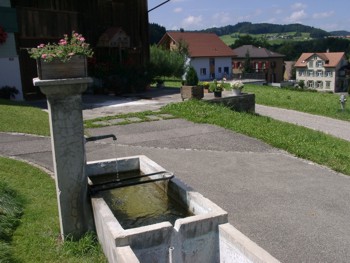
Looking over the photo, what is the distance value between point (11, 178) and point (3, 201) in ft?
5.46

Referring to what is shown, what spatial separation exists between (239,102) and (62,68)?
45.5 ft

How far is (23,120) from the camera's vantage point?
13.2 metres

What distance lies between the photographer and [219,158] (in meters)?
10.2

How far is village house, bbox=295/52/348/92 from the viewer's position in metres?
84.7

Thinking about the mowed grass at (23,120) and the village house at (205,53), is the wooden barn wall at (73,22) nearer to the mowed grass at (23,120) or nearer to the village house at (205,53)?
the mowed grass at (23,120)

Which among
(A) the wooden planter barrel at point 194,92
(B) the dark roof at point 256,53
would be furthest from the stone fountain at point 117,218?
(B) the dark roof at point 256,53

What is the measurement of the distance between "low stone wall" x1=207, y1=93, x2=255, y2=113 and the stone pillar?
40.1 ft

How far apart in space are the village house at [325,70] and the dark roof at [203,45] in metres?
28.4

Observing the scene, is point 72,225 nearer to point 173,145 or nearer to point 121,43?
point 173,145

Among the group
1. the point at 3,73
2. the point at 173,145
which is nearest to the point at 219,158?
the point at 173,145

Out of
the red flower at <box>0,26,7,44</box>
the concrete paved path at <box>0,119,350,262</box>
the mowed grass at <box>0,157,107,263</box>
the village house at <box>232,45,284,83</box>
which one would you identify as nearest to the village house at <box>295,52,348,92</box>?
the village house at <box>232,45,284,83</box>

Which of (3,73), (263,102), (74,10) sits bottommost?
(263,102)

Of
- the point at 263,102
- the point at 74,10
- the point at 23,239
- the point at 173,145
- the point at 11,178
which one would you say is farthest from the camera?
the point at 263,102

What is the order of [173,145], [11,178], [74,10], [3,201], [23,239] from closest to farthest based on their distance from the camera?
[23,239], [3,201], [11,178], [173,145], [74,10]
